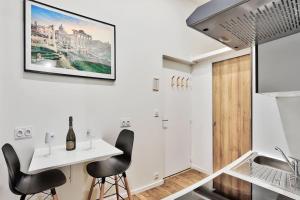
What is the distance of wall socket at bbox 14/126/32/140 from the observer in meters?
1.53

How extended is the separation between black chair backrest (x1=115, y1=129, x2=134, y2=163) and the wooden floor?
75 cm

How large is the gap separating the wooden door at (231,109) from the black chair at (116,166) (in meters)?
1.69

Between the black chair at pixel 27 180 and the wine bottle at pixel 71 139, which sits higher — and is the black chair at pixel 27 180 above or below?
below

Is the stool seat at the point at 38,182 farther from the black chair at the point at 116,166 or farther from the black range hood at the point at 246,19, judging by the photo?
the black range hood at the point at 246,19

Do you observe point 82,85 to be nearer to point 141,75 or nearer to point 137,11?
point 141,75

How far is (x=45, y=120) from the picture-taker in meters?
1.66

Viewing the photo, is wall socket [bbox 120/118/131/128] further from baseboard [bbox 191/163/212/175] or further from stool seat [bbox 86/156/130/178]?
baseboard [bbox 191/163/212/175]

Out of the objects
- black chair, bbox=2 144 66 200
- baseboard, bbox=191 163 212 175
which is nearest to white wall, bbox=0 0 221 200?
black chair, bbox=2 144 66 200

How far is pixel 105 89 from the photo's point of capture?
2047 mm

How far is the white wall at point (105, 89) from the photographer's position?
1.52 meters

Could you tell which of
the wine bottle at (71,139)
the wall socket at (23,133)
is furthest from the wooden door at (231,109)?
the wall socket at (23,133)

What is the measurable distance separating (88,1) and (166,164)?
2576 mm

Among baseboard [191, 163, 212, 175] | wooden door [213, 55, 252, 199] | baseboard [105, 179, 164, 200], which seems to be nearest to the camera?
baseboard [105, 179, 164, 200]

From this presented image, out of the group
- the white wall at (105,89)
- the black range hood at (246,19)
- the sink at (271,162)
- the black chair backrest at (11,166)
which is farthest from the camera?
the white wall at (105,89)
